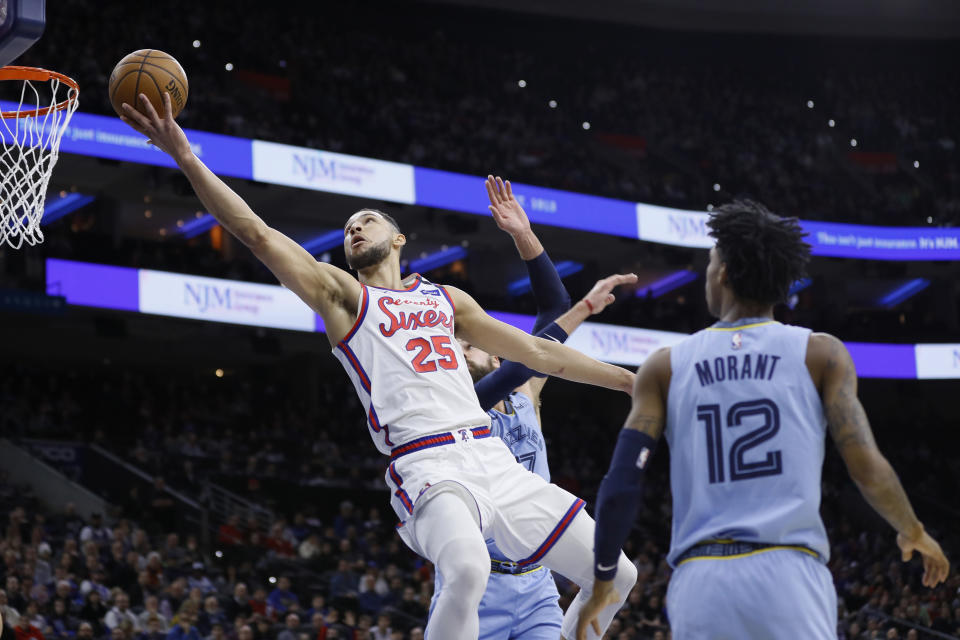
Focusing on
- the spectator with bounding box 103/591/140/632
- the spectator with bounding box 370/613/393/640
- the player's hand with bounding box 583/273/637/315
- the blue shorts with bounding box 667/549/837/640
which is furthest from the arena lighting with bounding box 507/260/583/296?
the blue shorts with bounding box 667/549/837/640

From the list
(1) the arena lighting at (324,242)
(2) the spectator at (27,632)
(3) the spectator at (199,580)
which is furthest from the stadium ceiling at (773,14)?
(2) the spectator at (27,632)

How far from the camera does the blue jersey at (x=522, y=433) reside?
20.3ft

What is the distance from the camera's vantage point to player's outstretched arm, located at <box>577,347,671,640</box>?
145 inches

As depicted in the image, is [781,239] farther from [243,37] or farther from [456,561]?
[243,37]

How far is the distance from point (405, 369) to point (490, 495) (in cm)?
64

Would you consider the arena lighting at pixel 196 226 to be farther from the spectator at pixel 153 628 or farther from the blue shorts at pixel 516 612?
the blue shorts at pixel 516 612

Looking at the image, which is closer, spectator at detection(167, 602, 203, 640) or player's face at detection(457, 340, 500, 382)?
player's face at detection(457, 340, 500, 382)

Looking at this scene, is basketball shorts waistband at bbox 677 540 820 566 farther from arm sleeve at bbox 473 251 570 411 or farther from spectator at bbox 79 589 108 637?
spectator at bbox 79 589 108 637

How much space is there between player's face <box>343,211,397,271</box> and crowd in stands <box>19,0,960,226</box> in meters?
18.0

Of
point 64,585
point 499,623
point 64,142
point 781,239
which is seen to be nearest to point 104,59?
point 64,142

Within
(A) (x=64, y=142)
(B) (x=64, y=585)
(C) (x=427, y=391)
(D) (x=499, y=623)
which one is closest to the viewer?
(C) (x=427, y=391)

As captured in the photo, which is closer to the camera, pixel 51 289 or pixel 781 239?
pixel 781 239

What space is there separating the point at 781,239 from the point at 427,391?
6.09 feet

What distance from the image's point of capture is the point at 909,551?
359 centimetres
